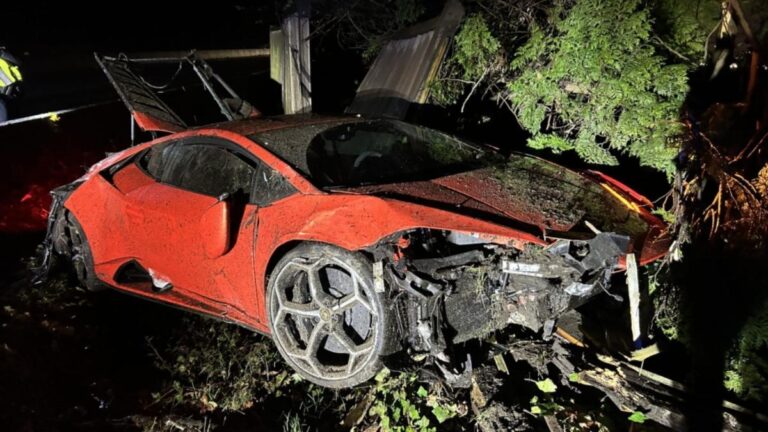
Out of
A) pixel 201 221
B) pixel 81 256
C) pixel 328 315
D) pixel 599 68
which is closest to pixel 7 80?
pixel 81 256

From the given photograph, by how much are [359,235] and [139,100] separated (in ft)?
10.7

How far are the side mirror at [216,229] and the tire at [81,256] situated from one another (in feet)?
5.34

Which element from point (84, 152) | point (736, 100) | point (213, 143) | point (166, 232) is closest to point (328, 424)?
point (166, 232)

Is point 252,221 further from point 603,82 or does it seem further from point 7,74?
point 7,74

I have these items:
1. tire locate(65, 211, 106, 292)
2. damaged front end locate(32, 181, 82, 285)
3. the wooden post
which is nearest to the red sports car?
tire locate(65, 211, 106, 292)

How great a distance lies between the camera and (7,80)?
19.8 ft

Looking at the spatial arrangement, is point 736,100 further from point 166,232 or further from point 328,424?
point 166,232

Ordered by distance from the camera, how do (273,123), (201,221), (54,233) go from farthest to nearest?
(54,233) < (273,123) < (201,221)

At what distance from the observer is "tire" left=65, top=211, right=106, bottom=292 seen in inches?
161

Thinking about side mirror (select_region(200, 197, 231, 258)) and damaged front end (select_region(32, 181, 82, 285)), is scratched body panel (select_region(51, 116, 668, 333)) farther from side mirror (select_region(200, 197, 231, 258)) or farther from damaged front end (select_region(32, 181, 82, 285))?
damaged front end (select_region(32, 181, 82, 285))

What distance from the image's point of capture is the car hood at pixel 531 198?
2658 mm

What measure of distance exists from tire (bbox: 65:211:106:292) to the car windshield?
2044mm

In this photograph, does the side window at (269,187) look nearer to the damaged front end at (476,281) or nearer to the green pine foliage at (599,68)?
the damaged front end at (476,281)

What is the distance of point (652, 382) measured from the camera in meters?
3.04
